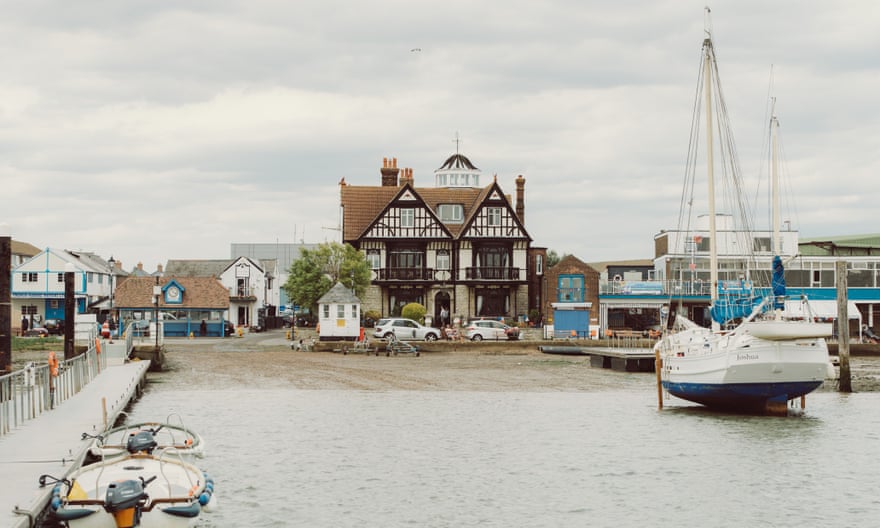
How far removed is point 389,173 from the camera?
9519 cm

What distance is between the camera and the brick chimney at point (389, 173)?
94.9 metres

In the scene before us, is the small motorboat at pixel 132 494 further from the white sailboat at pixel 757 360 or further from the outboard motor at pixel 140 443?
the white sailboat at pixel 757 360

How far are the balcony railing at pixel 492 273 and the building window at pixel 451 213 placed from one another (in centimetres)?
553

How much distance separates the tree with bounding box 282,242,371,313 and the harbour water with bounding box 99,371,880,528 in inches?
1552

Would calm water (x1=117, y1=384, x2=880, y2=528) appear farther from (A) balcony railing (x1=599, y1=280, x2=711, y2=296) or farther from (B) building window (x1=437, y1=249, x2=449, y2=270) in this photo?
(B) building window (x1=437, y1=249, x2=449, y2=270)

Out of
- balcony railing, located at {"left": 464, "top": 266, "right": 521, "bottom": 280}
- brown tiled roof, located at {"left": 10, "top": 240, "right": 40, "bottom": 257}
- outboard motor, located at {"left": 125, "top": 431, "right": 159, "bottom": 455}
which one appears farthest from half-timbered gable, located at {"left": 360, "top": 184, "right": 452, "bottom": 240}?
outboard motor, located at {"left": 125, "top": 431, "right": 159, "bottom": 455}

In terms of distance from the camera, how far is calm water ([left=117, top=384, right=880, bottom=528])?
21234 mm

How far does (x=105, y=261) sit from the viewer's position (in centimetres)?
10900

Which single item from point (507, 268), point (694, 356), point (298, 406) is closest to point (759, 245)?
point (507, 268)

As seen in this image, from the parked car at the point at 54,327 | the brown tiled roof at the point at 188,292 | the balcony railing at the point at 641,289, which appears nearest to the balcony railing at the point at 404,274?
the brown tiled roof at the point at 188,292

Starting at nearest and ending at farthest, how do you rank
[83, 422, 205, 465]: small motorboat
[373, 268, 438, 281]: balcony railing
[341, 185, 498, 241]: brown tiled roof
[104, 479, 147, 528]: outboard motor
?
[104, 479, 147, 528]: outboard motor → [83, 422, 205, 465]: small motorboat → [373, 268, 438, 281]: balcony railing → [341, 185, 498, 241]: brown tiled roof

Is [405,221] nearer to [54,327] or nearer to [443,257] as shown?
[443,257]

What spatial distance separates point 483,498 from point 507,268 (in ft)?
208

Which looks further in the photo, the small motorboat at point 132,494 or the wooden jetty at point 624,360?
the wooden jetty at point 624,360
